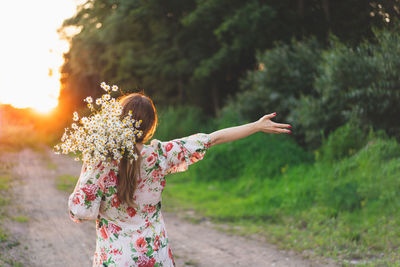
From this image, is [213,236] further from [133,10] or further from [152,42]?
[152,42]

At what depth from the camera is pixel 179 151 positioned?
9.07 ft

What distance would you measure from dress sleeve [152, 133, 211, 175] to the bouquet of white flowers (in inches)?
9.0

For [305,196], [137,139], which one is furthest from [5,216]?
[305,196]

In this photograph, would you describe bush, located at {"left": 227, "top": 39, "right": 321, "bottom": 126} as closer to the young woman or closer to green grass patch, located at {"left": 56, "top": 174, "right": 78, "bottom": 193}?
green grass patch, located at {"left": 56, "top": 174, "right": 78, "bottom": 193}

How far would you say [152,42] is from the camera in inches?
833

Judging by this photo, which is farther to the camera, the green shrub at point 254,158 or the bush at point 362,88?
the green shrub at point 254,158

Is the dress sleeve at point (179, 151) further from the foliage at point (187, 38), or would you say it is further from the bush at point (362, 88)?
the foliage at point (187, 38)

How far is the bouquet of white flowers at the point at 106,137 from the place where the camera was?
8.05 ft

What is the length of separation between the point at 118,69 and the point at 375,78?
16.2m

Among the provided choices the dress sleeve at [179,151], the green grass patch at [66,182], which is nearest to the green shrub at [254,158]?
the green grass patch at [66,182]

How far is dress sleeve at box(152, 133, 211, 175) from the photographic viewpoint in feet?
8.87

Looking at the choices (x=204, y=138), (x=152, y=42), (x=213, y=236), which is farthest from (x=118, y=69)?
(x=204, y=138)

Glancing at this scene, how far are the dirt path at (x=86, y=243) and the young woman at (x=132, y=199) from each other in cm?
282

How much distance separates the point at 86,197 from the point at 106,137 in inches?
15.5
